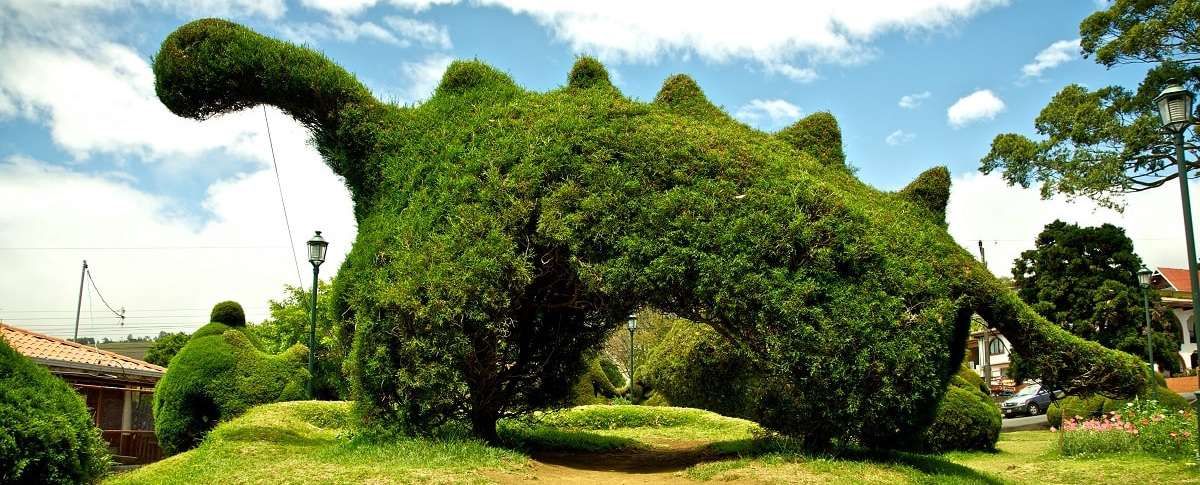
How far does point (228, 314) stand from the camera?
1323 cm

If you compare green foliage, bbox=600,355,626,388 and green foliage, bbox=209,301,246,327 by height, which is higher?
green foliage, bbox=209,301,246,327

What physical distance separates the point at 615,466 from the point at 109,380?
12659 mm

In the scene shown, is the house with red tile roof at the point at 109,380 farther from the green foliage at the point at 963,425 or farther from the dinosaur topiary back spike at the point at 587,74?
the green foliage at the point at 963,425

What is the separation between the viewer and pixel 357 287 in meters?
9.80

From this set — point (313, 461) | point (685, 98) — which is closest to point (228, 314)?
point (313, 461)

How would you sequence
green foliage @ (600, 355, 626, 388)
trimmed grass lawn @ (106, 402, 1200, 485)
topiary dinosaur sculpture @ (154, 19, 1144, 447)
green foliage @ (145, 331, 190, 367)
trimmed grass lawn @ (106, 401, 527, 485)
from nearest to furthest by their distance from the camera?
trimmed grass lawn @ (106, 401, 527, 485) → trimmed grass lawn @ (106, 402, 1200, 485) → topiary dinosaur sculpture @ (154, 19, 1144, 447) → green foliage @ (600, 355, 626, 388) → green foliage @ (145, 331, 190, 367)

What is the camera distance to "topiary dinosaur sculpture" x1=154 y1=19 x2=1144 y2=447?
8664 mm

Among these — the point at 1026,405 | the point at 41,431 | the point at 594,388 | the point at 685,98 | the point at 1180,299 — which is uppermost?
the point at 685,98

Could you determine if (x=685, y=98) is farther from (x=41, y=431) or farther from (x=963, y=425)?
(x=963, y=425)

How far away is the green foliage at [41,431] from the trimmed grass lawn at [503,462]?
0.76 m

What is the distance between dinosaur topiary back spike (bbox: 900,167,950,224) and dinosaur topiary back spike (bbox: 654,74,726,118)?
8.82 feet

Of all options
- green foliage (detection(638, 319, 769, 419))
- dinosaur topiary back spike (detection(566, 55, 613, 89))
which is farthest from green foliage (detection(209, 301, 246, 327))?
green foliage (detection(638, 319, 769, 419))

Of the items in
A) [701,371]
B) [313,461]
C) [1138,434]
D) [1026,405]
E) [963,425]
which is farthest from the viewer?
[1026,405]

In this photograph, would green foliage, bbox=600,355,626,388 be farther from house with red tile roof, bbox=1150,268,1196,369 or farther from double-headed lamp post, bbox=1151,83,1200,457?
house with red tile roof, bbox=1150,268,1196,369
